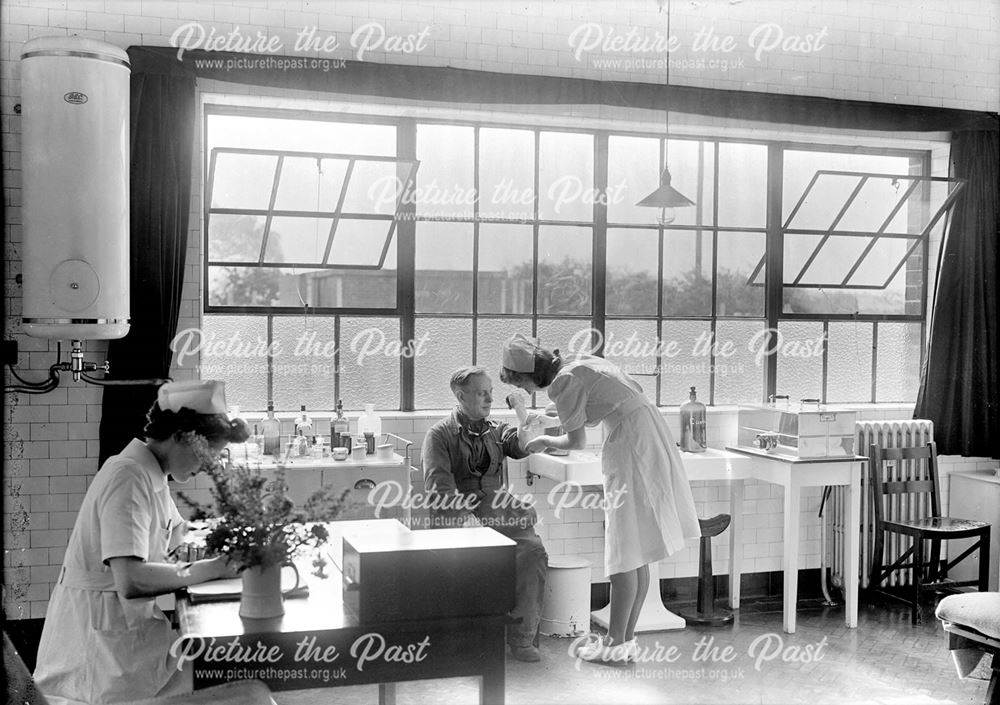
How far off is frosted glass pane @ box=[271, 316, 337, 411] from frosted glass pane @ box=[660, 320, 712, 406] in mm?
2193

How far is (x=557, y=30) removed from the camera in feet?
19.6

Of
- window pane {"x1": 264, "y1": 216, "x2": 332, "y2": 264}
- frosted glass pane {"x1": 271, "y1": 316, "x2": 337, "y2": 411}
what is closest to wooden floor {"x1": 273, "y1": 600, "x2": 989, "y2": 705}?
frosted glass pane {"x1": 271, "y1": 316, "x2": 337, "y2": 411}

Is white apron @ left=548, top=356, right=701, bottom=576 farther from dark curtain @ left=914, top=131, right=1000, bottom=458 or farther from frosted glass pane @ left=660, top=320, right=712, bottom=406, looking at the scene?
dark curtain @ left=914, top=131, right=1000, bottom=458

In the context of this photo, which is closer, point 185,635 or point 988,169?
point 185,635

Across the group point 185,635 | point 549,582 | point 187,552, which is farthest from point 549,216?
point 185,635

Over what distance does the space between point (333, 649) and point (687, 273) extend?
4508 millimetres

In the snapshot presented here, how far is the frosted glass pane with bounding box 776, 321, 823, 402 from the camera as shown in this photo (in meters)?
6.73

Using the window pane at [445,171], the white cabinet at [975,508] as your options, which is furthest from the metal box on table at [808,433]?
the window pane at [445,171]

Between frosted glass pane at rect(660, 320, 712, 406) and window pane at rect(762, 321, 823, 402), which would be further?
window pane at rect(762, 321, 823, 402)

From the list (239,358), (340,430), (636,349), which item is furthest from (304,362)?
(636,349)

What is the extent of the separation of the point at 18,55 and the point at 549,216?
3.13m

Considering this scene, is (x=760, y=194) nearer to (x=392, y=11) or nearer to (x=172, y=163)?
(x=392, y=11)

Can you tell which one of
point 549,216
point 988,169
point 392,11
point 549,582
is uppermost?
point 392,11

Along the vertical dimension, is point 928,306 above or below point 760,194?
below
